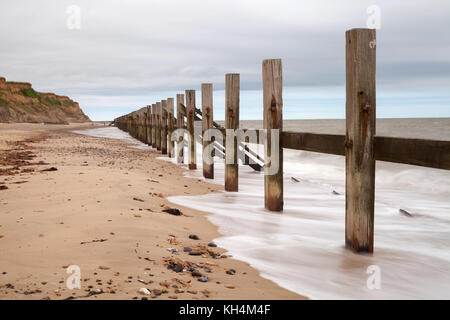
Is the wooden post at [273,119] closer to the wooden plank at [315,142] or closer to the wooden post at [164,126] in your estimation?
the wooden plank at [315,142]

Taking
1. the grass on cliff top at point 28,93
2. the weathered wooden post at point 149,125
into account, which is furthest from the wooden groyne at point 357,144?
the grass on cliff top at point 28,93

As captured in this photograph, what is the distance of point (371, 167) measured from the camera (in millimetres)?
3619

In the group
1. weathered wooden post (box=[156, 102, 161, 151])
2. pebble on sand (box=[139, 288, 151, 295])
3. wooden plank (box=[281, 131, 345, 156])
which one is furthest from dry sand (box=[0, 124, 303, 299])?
weathered wooden post (box=[156, 102, 161, 151])

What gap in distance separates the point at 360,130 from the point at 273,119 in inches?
71.8

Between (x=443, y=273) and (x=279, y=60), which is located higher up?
(x=279, y=60)

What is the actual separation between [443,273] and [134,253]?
8.68 ft

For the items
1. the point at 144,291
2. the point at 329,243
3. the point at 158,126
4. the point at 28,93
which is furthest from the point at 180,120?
the point at 28,93

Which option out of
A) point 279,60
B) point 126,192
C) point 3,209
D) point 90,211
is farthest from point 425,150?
point 3,209

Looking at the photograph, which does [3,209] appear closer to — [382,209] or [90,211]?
[90,211]

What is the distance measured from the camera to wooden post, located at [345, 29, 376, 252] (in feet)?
11.6

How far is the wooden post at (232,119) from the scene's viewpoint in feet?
22.3

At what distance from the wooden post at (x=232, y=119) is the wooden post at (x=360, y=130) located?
3256 mm

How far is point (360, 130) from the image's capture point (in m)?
3.59
